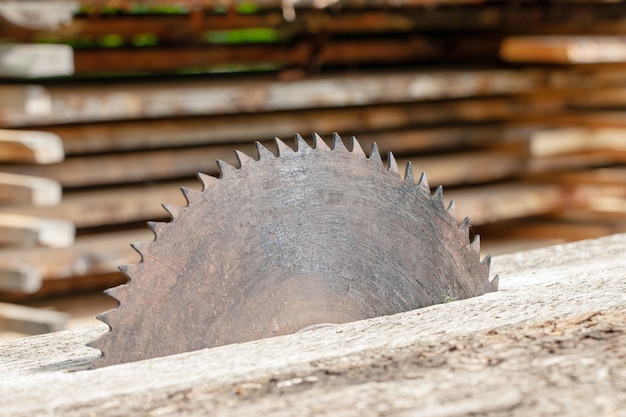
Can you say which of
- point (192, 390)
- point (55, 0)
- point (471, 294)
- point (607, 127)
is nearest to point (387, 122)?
point (607, 127)

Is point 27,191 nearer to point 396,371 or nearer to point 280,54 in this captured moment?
point 280,54

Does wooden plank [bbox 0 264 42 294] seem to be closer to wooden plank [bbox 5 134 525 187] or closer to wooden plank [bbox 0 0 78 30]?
wooden plank [bbox 5 134 525 187]

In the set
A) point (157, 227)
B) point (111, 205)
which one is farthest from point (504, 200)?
point (157, 227)

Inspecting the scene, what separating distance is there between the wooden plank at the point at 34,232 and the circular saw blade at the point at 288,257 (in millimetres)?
2448

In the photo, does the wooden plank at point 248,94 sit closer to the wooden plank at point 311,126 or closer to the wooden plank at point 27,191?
the wooden plank at point 311,126

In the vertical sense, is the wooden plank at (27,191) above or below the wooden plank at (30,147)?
below

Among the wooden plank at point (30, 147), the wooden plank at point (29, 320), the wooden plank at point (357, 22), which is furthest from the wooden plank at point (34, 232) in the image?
the wooden plank at point (357, 22)

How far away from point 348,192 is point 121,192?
310 cm

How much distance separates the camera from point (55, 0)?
376 centimetres

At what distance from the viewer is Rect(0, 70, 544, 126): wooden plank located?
14.4 ft

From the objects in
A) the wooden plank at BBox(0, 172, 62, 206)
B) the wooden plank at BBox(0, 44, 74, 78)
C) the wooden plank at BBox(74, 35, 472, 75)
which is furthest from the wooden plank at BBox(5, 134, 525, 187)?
the wooden plank at BBox(0, 44, 74, 78)

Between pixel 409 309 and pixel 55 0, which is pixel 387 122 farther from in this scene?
pixel 409 309

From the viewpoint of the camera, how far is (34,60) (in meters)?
3.89

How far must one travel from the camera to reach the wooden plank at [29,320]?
14.5ft
